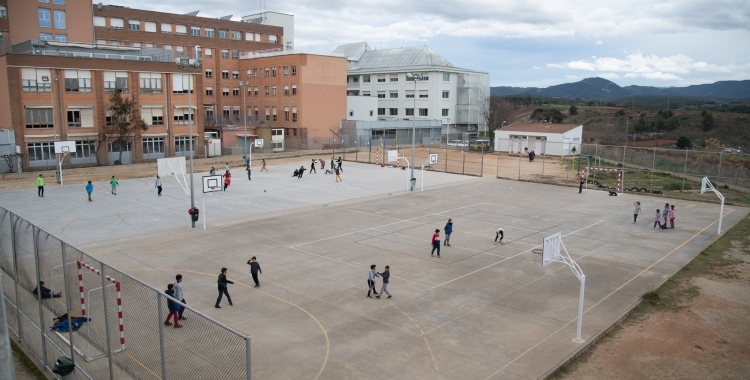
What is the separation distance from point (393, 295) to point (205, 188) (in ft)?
48.8

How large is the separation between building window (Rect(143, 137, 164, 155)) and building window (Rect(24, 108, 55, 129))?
940 cm

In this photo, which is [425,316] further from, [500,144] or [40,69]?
[500,144]

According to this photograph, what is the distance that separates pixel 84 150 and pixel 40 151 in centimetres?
399

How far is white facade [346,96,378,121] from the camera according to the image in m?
88.1

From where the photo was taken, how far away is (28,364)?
13.9 m

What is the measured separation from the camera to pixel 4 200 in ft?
121

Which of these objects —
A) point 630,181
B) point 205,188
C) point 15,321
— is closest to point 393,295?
point 15,321

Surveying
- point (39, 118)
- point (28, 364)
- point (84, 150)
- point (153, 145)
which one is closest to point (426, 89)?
point (153, 145)

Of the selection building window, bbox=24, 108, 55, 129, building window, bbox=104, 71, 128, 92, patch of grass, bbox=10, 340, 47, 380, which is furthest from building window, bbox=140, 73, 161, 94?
patch of grass, bbox=10, 340, 47, 380

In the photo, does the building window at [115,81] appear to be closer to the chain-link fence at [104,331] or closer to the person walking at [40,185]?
the person walking at [40,185]

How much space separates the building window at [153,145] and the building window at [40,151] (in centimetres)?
913

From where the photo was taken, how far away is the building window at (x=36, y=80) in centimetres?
5144

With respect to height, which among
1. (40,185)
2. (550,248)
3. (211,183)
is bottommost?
(40,185)

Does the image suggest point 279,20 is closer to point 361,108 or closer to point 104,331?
point 361,108
